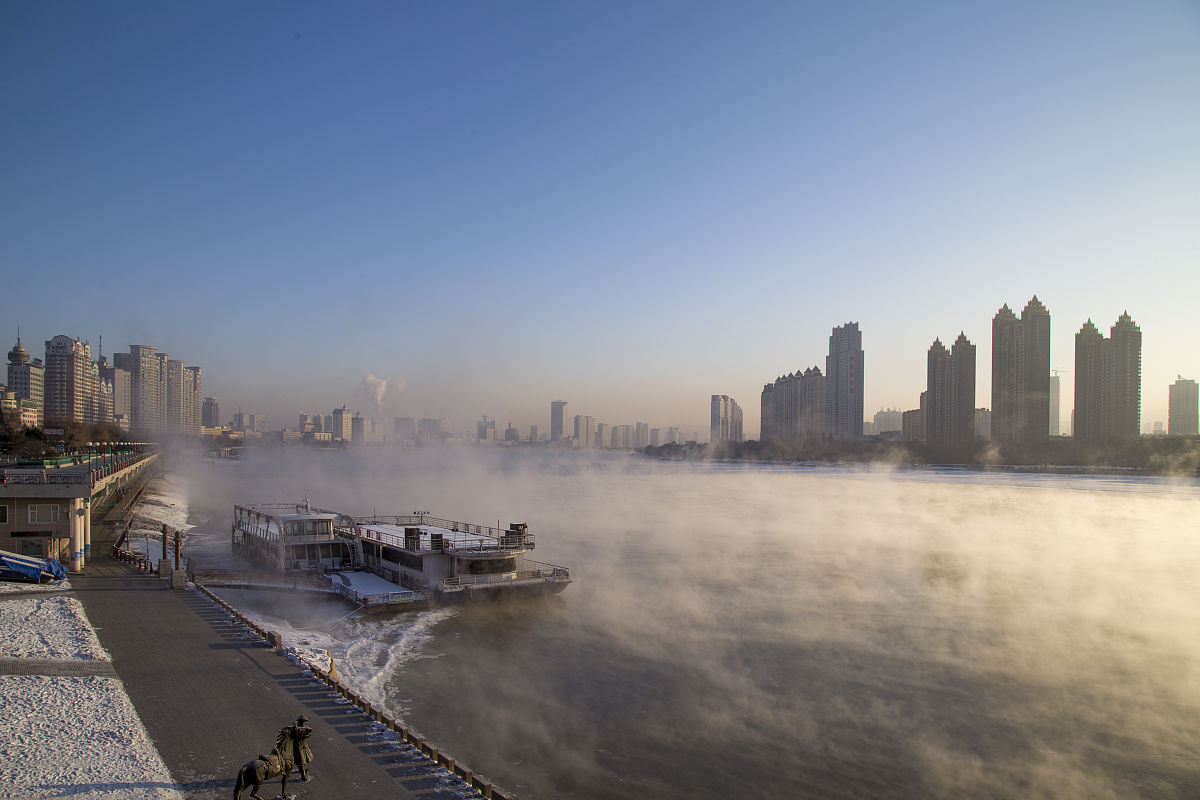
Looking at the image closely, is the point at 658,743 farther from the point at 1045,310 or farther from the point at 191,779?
the point at 1045,310

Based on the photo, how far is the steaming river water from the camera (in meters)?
13.2

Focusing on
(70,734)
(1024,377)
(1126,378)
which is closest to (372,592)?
(70,734)

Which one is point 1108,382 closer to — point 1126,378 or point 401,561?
point 1126,378

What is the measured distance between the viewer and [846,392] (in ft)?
551

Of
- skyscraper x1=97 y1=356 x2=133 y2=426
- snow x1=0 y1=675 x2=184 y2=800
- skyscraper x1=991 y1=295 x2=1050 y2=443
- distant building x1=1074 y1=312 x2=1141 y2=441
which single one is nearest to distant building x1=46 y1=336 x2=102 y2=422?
skyscraper x1=97 y1=356 x2=133 y2=426

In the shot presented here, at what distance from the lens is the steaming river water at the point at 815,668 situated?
1316 centimetres

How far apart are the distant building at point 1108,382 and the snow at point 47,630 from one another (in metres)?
118

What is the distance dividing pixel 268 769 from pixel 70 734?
15.1 feet

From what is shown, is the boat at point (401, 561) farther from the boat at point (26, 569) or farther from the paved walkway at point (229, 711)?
the boat at point (26, 569)

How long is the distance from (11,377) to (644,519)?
524 ft

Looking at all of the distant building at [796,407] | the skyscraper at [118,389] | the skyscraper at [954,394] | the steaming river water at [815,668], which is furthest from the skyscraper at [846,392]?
the skyscraper at [118,389]

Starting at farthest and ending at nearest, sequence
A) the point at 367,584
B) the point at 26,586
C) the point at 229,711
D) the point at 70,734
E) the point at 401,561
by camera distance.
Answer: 1. the point at 401,561
2. the point at 367,584
3. the point at 26,586
4. the point at 229,711
5. the point at 70,734

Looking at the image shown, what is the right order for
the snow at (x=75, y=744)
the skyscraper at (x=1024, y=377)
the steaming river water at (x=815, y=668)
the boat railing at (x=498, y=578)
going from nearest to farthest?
the snow at (x=75, y=744)
the steaming river water at (x=815, y=668)
the boat railing at (x=498, y=578)
the skyscraper at (x=1024, y=377)

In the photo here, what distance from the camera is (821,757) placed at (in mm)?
13508
